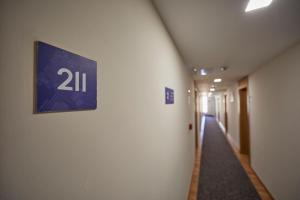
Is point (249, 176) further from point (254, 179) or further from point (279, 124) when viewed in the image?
point (279, 124)

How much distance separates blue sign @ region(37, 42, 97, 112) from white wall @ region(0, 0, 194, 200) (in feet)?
0.07

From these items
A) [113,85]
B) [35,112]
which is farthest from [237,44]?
[35,112]

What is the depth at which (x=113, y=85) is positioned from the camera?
670 millimetres

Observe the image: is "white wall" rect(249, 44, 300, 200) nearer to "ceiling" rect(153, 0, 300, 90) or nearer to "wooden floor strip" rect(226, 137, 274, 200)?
"wooden floor strip" rect(226, 137, 274, 200)

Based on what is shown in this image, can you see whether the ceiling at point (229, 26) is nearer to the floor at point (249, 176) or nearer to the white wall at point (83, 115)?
the white wall at point (83, 115)

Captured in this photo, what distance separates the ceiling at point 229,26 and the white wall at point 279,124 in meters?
0.33

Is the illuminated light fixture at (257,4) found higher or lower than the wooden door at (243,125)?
higher

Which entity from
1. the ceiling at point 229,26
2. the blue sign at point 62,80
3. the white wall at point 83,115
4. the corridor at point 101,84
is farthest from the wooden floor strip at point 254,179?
the blue sign at point 62,80

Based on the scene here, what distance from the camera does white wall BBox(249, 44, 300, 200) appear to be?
1.96 meters

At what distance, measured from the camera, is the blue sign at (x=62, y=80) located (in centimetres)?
36

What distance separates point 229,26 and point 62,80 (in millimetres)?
1569

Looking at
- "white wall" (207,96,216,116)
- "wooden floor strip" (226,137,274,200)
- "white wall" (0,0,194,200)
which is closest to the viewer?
"white wall" (0,0,194,200)

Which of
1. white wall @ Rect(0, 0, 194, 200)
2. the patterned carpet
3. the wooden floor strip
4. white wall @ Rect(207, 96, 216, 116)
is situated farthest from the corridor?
white wall @ Rect(207, 96, 216, 116)

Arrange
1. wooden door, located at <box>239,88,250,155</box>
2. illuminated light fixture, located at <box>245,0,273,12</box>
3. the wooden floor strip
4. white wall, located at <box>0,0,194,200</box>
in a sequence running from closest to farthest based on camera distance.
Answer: white wall, located at <box>0,0,194,200</box> → illuminated light fixture, located at <box>245,0,273,12</box> → the wooden floor strip → wooden door, located at <box>239,88,250,155</box>
